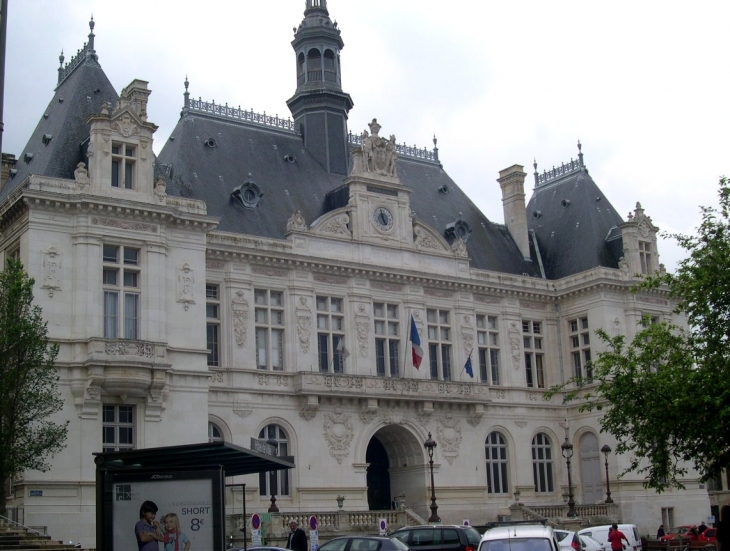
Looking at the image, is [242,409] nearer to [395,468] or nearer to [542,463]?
[395,468]

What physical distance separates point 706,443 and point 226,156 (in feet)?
80.6


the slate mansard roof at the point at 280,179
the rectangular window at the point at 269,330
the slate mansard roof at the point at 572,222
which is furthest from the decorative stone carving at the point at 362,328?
the slate mansard roof at the point at 572,222

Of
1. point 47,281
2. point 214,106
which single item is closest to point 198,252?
point 47,281

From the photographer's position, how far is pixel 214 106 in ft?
153

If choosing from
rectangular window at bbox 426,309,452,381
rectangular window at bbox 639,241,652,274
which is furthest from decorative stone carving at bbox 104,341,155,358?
rectangular window at bbox 639,241,652,274

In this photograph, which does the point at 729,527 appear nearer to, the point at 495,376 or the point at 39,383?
the point at 39,383

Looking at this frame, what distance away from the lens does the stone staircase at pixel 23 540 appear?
90.6 ft

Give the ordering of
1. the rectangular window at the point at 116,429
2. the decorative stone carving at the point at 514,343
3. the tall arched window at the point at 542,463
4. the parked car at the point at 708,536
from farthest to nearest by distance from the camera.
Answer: the decorative stone carving at the point at 514,343, the tall arched window at the point at 542,463, the parked car at the point at 708,536, the rectangular window at the point at 116,429

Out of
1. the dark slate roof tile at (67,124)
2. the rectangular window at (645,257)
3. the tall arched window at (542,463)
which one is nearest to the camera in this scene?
the dark slate roof tile at (67,124)

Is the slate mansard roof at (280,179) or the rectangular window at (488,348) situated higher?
the slate mansard roof at (280,179)

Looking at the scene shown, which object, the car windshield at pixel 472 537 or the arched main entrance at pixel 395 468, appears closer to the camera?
the car windshield at pixel 472 537

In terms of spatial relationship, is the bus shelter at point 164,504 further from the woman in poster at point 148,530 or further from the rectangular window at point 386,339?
the rectangular window at point 386,339

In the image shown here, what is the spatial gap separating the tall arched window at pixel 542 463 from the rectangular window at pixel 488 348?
3756mm

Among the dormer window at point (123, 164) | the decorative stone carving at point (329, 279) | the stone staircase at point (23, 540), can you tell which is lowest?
the stone staircase at point (23, 540)
